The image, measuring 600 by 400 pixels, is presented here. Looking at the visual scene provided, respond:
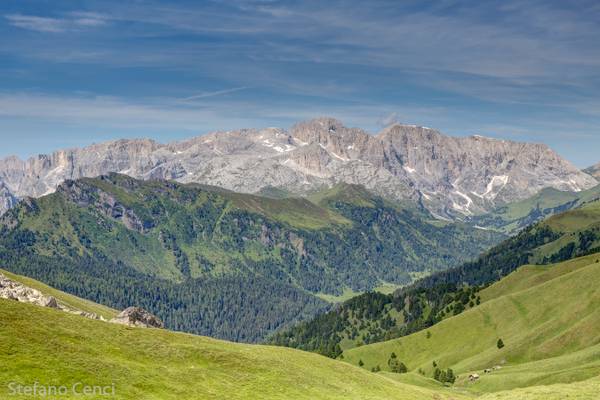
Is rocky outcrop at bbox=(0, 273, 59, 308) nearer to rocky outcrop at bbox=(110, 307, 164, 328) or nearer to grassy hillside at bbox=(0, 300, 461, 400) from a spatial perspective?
rocky outcrop at bbox=(110, 307, 164, 328)

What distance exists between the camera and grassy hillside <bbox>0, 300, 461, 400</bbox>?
5962 centimetres

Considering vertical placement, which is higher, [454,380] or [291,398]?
[291,398]

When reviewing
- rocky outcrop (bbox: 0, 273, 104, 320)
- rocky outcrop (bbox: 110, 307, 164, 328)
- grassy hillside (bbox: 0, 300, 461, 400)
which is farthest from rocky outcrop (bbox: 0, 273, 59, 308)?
grassy hillside (bbox: 0, 300, 461, 400)

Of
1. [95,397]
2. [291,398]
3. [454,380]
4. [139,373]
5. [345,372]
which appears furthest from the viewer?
[454,380]

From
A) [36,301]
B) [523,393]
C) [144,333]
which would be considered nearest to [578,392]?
[523,393]

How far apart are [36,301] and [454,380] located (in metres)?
144

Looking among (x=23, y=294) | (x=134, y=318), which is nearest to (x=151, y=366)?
(x=134, y=318)

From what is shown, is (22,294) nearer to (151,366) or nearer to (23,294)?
(23,294)

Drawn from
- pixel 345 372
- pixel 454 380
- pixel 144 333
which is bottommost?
pixel 454 380

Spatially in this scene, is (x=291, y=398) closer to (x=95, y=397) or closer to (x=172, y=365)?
(x=172, y=365)

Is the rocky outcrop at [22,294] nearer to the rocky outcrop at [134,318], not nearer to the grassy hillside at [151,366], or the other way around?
the rocky outcrop at [134,318]

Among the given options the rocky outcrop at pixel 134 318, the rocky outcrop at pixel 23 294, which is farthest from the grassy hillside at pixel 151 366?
the rocky outcrop at pixel 23 294

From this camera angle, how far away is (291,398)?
235ft

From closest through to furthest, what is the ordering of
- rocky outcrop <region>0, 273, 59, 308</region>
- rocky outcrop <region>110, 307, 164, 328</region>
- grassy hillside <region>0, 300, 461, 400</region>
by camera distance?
grassy hillside <region>0, 300, 461, 400</region>, rocky outcrop <region>0, 273, 59, 308</region>, rocky outcrop <region>110, 307, 164, 328</region>
